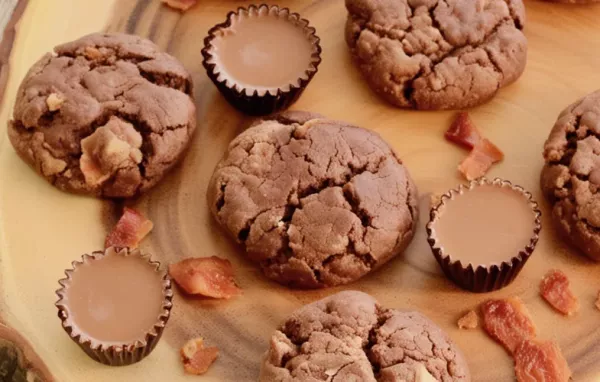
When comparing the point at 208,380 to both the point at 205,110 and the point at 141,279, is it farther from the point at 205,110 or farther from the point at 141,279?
the point at 205,110

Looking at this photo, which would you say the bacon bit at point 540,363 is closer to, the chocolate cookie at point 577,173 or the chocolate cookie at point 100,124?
the chocolate cookie at point 577,173

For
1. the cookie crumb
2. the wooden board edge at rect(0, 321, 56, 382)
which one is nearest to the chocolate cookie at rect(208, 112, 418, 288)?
the cookie crumb

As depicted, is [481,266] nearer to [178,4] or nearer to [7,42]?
[178,4]

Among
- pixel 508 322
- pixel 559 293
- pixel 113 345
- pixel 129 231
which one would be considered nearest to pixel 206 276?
pixel 129 231

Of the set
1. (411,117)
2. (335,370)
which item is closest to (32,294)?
(335,370)

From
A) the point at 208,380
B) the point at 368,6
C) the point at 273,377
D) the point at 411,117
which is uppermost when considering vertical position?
the point at 368,6

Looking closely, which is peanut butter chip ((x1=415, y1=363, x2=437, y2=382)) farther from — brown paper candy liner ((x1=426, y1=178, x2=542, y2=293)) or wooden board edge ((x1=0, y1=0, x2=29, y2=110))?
wooden board edge ((x1=0, y1=0, x2=29, y2=110))

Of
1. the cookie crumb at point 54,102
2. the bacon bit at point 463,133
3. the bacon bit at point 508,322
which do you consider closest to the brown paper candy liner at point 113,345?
the cookie crumb at point 54,102
